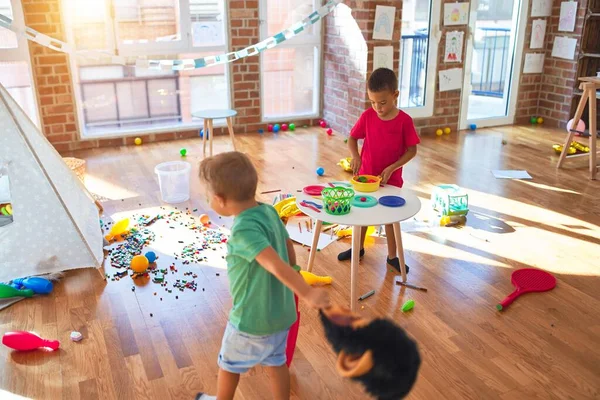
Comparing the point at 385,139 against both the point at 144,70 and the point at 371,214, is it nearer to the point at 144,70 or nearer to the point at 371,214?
the point at 371,214

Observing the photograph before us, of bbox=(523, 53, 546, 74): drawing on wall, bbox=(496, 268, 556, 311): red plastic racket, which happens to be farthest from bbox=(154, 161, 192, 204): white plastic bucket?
bbox=(523, 53, 546, 74): drawing on wall

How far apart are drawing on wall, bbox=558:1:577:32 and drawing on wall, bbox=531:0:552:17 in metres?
0.12

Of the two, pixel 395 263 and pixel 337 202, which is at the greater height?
Result: pixel 337 202

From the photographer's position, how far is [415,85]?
5.39 metres

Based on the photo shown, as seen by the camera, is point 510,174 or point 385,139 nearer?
point 385,139

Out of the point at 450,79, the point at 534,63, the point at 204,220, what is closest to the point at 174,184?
the point at 204,220

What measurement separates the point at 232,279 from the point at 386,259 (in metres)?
1.53

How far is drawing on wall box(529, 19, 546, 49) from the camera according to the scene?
550cm

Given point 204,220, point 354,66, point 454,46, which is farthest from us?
point 454,46

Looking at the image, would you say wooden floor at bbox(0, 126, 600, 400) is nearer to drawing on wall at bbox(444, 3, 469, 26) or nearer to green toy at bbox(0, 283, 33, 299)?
green toy at bbox(0, 283, 33, 299)

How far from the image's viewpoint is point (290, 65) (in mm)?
5410

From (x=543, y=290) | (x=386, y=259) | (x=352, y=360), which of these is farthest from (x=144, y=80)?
(x=352, y=360)

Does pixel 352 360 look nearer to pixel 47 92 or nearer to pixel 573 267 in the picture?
pixel 573 267

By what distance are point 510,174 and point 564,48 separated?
2.12 metres
